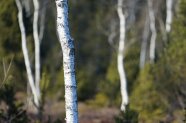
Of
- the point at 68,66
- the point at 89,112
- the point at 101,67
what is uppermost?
the point at 101,67

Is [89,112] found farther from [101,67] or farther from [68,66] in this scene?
[68,66]

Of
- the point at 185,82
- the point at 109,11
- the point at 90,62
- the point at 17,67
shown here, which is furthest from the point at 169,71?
the point at 90,62

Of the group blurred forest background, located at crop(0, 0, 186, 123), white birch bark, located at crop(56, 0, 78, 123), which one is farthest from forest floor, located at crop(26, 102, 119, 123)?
white birch bark, located at crop(56, 0, 78, 123)

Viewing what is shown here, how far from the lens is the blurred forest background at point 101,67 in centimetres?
1872

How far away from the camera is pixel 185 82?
18.8m

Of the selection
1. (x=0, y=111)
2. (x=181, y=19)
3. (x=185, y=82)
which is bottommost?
(x=0, y=111)

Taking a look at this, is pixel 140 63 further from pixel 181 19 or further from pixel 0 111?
pixel 0 111

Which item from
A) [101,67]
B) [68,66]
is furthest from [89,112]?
[68,66]

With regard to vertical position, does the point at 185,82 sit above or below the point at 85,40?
below

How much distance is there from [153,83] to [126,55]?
10174 millimetres

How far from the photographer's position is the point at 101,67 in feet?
141

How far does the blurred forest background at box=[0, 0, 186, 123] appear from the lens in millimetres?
18719

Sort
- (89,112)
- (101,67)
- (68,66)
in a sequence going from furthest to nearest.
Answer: (101,67)
(89,112)
(68,66)

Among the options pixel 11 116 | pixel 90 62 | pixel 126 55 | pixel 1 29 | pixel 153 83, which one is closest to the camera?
pixel 11 116
